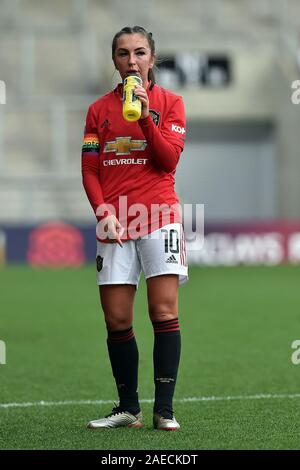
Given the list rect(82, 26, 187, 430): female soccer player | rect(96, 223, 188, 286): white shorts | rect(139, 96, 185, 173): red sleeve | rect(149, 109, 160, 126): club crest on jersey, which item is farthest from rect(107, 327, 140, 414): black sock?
rect(149, 109, 160, 126): club crest on jersey

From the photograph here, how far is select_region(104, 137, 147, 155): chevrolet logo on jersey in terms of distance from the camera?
17.1ft

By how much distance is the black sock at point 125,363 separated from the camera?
5.35 m

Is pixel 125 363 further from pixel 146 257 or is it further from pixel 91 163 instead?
pixel 91 163

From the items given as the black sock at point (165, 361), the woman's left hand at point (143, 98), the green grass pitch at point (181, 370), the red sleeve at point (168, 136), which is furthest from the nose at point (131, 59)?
the green grass pitch at point (181, 370)

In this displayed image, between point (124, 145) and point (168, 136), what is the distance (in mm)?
223

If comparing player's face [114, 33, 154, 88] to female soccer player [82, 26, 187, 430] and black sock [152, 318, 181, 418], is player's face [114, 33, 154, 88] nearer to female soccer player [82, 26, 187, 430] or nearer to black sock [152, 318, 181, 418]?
female soccer player [82, 26, 187, 430]

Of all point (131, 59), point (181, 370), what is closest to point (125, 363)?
point (131, 59)

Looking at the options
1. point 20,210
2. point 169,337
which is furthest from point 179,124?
point 20,210

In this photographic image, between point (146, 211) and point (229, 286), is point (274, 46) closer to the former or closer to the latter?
point (229, 286)

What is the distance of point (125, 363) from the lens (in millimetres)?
5375

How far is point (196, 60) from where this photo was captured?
26250 millimetres

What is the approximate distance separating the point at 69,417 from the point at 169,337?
3.03ft

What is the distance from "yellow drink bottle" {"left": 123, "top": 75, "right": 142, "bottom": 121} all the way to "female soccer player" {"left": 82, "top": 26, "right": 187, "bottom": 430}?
29cm
